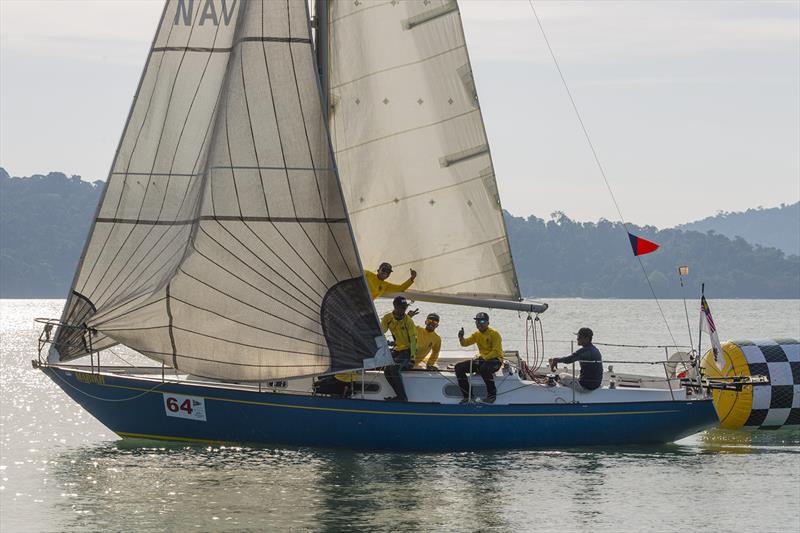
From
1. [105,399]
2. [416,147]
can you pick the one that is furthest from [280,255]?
[105,399]

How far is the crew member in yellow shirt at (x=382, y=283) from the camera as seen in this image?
22234 mm

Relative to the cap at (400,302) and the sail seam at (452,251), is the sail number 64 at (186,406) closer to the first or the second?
the cap at (400,302)

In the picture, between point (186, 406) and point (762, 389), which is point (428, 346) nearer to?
point (186, 406)

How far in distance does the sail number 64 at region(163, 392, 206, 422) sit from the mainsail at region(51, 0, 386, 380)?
0.46 m

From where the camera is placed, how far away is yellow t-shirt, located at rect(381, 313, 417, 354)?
864 inches

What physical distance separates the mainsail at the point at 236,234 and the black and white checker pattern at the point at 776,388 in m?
7.47

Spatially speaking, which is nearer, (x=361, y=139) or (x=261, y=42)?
(x=261, y=42)

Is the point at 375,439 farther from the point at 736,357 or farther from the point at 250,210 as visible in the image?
the point at 736,357

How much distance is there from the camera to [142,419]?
22.3 meters

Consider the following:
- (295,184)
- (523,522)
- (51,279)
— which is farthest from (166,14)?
(51,279)

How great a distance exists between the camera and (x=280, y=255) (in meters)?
21.5

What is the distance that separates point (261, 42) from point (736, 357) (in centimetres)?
993

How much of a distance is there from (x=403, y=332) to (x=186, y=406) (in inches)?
136

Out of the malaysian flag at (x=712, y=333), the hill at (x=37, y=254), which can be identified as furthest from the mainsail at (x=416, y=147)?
the hill at (x=37, y=254)
